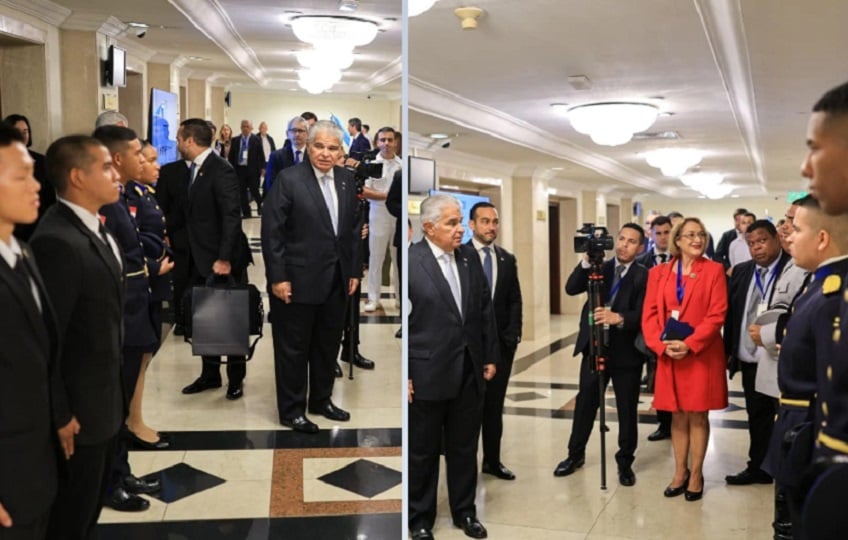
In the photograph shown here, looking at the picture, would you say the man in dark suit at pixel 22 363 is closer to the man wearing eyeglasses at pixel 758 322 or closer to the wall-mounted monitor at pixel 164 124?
the wall-mounted monitor at pixel 164 124

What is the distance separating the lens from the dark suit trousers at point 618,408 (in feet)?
9.90

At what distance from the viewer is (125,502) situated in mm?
1909

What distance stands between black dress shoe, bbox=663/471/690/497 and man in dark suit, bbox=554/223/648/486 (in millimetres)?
132

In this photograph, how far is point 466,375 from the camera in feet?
9.49

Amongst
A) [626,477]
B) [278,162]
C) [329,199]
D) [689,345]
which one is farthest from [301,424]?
[626,477]

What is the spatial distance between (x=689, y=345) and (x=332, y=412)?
3.85 ft

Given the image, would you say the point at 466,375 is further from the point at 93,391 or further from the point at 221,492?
the point at 93,391

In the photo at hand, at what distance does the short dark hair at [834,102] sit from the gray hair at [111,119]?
133cm

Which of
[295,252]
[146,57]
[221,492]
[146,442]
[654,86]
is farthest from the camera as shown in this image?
[654,86]

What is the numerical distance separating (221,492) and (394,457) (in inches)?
22.9

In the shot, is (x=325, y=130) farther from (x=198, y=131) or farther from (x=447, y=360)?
(x=447, y=360)

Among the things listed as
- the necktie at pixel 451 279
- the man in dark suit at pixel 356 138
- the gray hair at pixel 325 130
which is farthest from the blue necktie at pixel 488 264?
the gray hair at pixel 325 130

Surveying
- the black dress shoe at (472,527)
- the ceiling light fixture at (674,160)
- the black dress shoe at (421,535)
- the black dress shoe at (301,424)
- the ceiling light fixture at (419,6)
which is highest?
the ceiling light fixture at (419,6)

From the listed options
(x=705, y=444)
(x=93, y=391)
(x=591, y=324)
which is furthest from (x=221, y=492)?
(x=705, y=444)
